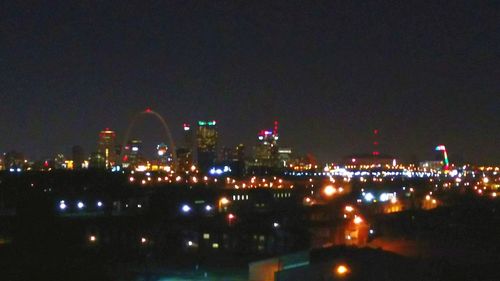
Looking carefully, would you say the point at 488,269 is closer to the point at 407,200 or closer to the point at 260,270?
the point at 260,270

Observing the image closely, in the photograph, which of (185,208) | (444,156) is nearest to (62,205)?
(185,208)

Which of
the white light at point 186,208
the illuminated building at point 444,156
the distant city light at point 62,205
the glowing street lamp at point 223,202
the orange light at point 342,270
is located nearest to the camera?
the orange light at point 342,270

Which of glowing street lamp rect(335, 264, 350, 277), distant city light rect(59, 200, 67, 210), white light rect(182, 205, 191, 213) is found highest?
distant city light rect(59, 200, 67, 210)

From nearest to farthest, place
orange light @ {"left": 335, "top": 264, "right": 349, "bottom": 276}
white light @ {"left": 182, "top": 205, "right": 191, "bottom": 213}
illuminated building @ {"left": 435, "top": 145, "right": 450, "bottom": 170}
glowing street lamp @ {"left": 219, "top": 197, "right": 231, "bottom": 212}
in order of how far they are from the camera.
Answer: orange light @ {"left": 335, "top": 264, "right": 349, "bottom": 276}
white light @ {"left": 182, "top": 205, "right": 191, "bottom": 213}
glowing street lamp @ {"left": 219, "top": 197, "right": 231, "bottom": 212}
illuminated building @ {"left": 435, "top": 145, "right": 450, "bottom": 170}

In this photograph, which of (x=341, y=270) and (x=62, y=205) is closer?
(x=341, y=270)

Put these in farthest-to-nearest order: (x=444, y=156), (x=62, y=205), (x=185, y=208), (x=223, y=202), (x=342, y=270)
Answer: (x=444, y=156), (x=223, y=202), (x=185, y=208), (x=62, y=205), (x=342, y=270)

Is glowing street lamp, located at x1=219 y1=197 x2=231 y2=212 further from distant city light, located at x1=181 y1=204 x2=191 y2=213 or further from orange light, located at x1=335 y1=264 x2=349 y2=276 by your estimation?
orange light, located at x1=335 y1=264 x2=349 y2=276

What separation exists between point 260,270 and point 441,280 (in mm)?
3008

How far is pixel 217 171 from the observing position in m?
61.8

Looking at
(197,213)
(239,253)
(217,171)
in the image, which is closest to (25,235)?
(239,253)

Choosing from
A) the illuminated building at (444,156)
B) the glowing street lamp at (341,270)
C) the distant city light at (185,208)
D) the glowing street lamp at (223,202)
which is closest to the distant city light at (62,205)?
the distant city light at (185,208)

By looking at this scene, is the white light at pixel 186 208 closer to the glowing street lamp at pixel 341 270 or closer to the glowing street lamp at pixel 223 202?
the glowing street lamp at pixel 223 202

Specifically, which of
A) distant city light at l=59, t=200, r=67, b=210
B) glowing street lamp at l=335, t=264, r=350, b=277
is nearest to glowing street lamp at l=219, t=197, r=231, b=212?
distant city light at l=59, t=200, r=67, b=210

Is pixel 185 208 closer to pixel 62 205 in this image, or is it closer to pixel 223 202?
pixel 223 202
